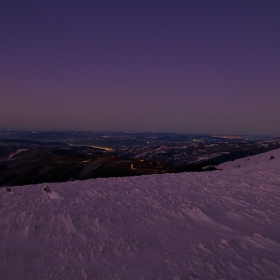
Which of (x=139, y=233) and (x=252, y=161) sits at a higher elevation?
(x=139, y=233)

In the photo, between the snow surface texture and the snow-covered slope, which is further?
the snow-covered slope

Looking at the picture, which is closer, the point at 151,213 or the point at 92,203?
the point at 151,213

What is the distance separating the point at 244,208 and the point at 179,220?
8.80 feet

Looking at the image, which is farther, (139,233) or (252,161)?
(252,161)

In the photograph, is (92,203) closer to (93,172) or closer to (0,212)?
(0,212)

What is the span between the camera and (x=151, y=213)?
752cm

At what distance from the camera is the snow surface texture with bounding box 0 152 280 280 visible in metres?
4.43

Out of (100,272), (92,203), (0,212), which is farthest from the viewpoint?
(92,203)

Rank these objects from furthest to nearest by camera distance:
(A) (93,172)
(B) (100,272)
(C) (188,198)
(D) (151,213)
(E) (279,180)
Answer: (A) (93,172)
(E) (279,180)
(C) (188,198)
(D) (151,213)
(B) (100,272)

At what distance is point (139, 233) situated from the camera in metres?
6.14

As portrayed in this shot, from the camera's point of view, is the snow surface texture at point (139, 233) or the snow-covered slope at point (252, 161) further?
the snow-covered slope at point (252, 161)

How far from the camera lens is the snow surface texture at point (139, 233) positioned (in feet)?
14.5

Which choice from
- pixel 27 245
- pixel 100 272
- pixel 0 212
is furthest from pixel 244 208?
pixel 0 212

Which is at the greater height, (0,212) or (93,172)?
(0,212)
